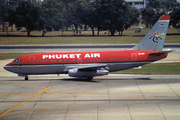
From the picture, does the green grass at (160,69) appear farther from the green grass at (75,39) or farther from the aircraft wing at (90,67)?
the green grass at (75,39)

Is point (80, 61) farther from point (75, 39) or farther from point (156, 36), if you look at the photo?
point (75, 39)

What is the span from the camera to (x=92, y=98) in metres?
28.1

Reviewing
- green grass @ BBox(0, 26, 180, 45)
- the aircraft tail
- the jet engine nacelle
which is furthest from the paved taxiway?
green grass @ BBox(0, 26, 180, 45)

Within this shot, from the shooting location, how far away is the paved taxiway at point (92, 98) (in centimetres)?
2284

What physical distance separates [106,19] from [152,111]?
322 feet

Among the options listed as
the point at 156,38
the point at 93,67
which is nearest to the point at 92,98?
the point at 93,67

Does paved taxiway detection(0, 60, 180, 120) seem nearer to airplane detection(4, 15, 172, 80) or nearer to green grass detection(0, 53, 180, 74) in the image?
airplane detection(4, 15, 172, 80)

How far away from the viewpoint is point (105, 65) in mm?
35750

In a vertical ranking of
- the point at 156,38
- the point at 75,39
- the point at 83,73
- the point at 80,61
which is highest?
the point at 156,38

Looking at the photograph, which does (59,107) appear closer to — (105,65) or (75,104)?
(75,104)

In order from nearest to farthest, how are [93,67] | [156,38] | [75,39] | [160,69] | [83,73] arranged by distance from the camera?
[93,67] → [83,73] → [156,38] → [160,69] → [75,39]

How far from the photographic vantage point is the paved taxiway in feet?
74.9

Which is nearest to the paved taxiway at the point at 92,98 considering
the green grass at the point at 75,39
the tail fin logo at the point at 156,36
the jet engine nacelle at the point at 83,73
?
the jet engine nacelle at the point at 83,73

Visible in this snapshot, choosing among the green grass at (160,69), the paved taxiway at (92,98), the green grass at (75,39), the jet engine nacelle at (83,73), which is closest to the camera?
the paved taxiway at (92,98)
